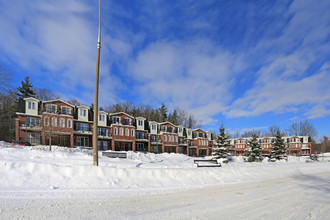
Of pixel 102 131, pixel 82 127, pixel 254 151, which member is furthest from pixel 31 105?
pixel 254 151

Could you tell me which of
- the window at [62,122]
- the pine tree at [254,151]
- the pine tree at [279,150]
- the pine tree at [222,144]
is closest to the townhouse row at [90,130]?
the window at [62,122]

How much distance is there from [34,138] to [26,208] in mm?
30102

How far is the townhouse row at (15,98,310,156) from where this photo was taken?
29.5 meters

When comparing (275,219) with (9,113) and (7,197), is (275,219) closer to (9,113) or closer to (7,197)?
(7,197)

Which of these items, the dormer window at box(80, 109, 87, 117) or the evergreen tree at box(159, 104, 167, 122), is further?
the evergreen tree at box(159, 104, 167, 122)

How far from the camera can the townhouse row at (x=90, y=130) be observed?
29500 mm

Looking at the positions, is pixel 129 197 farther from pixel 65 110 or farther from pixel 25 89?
pixel 25 89

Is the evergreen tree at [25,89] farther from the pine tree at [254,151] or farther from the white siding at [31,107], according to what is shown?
the pine tree at [254,151]

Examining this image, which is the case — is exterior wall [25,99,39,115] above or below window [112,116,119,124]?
above

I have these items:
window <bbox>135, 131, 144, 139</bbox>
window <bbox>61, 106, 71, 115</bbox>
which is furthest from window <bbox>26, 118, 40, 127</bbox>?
window <bbox>135, 131, 144, 139</bbox>

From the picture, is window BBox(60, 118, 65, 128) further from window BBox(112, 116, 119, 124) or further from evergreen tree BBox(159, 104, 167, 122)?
evergreen tree BBox(159, 104, 167, 122)

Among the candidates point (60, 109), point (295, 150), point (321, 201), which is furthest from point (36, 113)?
point (295, 150)

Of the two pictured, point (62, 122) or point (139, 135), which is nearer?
point (62, 122)

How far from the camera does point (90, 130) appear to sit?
3578 centimetres
